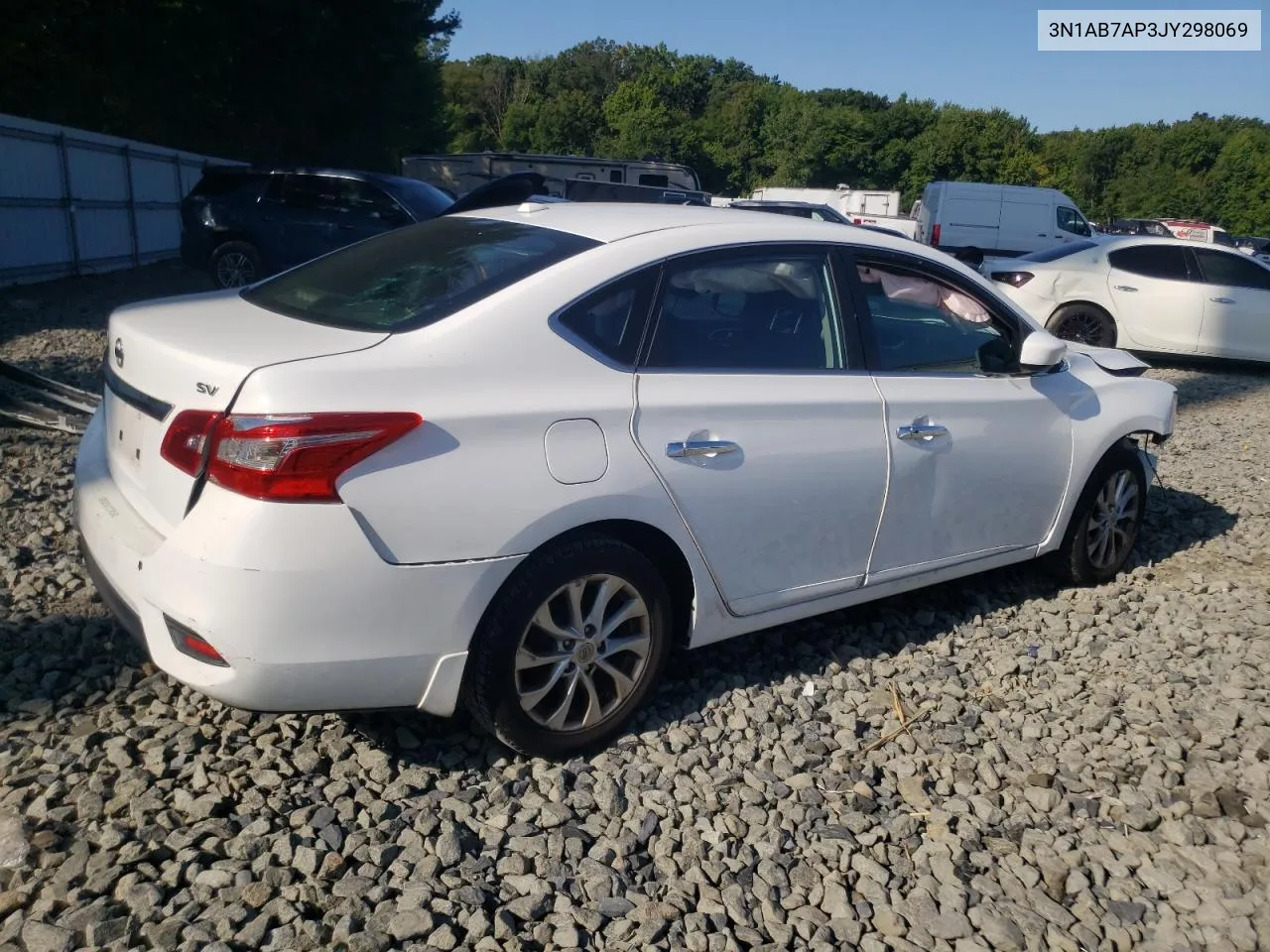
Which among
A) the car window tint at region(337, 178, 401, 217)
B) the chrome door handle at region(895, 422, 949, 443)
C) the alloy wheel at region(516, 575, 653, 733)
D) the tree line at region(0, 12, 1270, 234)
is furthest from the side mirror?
the tree line at region(0, 12, 1270, 234)

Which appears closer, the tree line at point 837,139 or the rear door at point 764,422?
the rear door at point 764,422

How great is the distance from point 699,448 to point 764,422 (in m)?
0.30

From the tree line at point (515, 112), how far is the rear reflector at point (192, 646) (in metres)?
19.3

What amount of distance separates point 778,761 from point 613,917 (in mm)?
934

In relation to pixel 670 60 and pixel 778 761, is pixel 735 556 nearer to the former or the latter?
pixel 778 761

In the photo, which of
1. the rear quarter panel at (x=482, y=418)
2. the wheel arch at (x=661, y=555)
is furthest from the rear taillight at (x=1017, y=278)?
the rear quarter panel at (x=482, y=418)

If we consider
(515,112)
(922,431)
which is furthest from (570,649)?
(515,112)

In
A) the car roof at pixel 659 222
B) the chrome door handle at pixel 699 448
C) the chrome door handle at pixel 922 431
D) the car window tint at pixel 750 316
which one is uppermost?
the car roof at pixel 659 222

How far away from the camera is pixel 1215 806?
334 centimetres

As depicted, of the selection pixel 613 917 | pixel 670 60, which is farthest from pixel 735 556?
pixel 670 60

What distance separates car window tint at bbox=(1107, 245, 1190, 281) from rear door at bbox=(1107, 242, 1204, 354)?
0.04 feet

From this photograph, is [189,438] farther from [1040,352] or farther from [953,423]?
[1040,352]

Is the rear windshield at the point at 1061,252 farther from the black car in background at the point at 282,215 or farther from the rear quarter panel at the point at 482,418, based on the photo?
the rear quarter panel at the point at 482,418

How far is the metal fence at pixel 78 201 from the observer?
12680 mm
